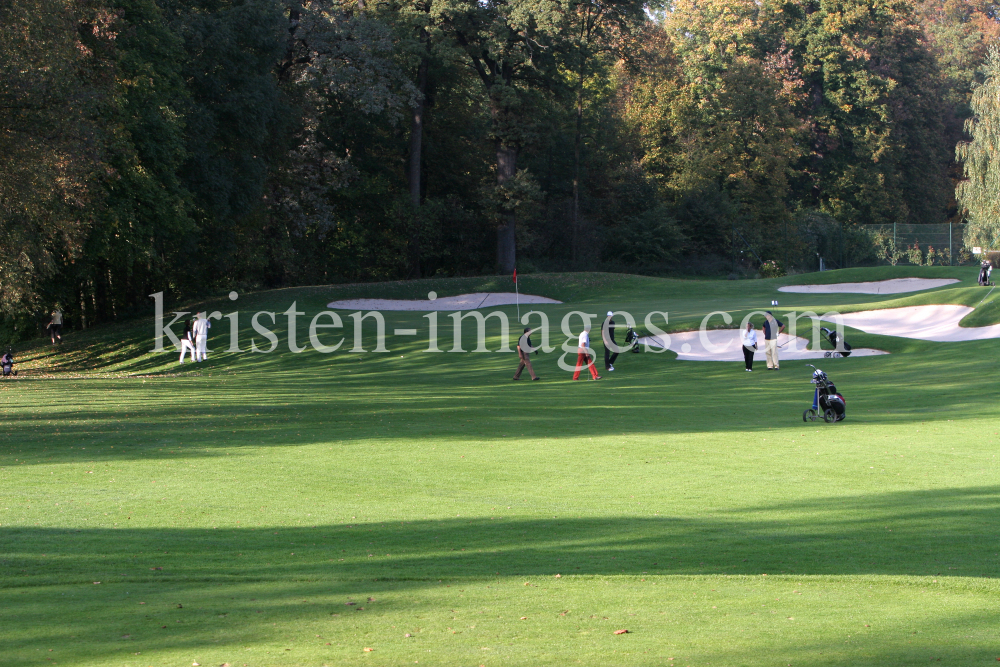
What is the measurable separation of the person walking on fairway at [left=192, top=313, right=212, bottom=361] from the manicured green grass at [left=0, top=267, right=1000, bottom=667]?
11362 millimetres

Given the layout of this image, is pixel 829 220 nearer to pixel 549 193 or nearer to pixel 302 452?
pixel 549 193

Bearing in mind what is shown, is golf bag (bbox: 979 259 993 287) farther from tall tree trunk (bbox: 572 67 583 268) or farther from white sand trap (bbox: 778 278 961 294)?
tall tree trunk (bbox: 572 67 583 268)

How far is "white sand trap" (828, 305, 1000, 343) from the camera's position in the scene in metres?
27.4

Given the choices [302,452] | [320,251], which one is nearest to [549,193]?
[320,251]

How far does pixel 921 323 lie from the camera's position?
29938 mm

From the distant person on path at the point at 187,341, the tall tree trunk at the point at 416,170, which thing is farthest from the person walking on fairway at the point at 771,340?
the tall tree trunk at the point at 416,170

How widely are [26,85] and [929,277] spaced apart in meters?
36.9

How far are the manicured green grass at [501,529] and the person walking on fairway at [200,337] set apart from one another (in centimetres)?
1136

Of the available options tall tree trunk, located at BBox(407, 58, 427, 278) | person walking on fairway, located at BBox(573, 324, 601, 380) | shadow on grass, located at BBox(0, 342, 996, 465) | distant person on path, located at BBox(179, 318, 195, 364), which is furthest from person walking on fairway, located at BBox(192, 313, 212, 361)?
tall tree trunk, located at BBox(407, 58, 427, 278)

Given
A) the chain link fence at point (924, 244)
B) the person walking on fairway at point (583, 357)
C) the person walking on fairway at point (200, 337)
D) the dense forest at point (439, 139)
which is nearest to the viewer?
the person walking on fairway at point (583, 357)

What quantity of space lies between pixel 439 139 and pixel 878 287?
2809 cm

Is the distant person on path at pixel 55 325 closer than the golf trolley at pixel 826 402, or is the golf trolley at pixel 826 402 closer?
the golf trolley at pixel 826 402

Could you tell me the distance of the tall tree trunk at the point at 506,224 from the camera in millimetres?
54062

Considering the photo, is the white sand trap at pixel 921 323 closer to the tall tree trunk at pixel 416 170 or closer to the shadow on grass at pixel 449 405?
the shadow on grass at pixel 449 405
